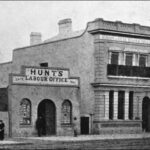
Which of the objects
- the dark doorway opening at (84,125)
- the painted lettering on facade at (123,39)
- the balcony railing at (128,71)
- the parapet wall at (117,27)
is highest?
the parapet wall at (117,27)

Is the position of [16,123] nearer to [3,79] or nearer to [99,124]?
[99,124]

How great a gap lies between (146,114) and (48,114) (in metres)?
9.96

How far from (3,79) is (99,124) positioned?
1585 cm

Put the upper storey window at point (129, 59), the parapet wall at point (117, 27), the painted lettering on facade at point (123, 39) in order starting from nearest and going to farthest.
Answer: the parapet wall at point (117, 27), the painted lettering on facade at point (123, 39), the upper storey window at point (129, 59)

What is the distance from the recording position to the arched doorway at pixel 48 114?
1378 inches

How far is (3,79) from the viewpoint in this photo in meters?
50.1

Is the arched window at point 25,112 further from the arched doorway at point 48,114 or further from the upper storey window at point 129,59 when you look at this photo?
the upper storey window at point 129,59

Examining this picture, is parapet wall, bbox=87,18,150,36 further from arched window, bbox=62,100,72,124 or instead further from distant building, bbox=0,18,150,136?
arched window, bbox=62,100,72,124

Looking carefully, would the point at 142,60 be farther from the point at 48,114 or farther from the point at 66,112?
the point at 48,114

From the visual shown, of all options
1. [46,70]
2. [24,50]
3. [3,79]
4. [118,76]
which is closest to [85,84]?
[118,76]

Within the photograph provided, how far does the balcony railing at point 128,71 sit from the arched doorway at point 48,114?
5.80 meters

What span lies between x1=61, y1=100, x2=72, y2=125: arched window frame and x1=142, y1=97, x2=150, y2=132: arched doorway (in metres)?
7.99

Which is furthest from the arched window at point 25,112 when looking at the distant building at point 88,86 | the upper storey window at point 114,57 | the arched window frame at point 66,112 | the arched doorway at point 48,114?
the upper storey window at point 114,57

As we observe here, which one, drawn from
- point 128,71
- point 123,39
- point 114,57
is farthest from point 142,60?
point 114,57
